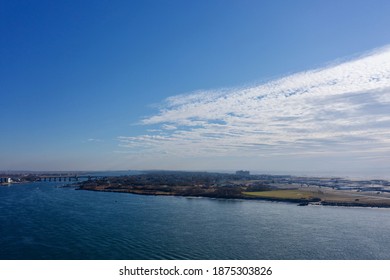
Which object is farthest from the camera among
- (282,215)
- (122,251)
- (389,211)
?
(389,211)

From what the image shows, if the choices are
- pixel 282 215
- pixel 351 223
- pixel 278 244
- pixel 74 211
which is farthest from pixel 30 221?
pixel 351 223

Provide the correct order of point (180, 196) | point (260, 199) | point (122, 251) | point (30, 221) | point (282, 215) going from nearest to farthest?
1. point (122, 251)
2. point (30, 221)
3. point (282, 215)
4. point (260, 199)
5. point (180, 196)

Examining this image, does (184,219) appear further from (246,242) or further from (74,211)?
(74,211)

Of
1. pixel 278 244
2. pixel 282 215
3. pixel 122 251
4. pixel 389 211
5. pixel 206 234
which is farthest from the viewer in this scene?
pixel 389 211

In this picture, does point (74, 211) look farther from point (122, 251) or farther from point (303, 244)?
point (303, 244)

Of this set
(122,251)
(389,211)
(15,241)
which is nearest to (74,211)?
(15,241)

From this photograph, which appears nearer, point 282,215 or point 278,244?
point 278,244
